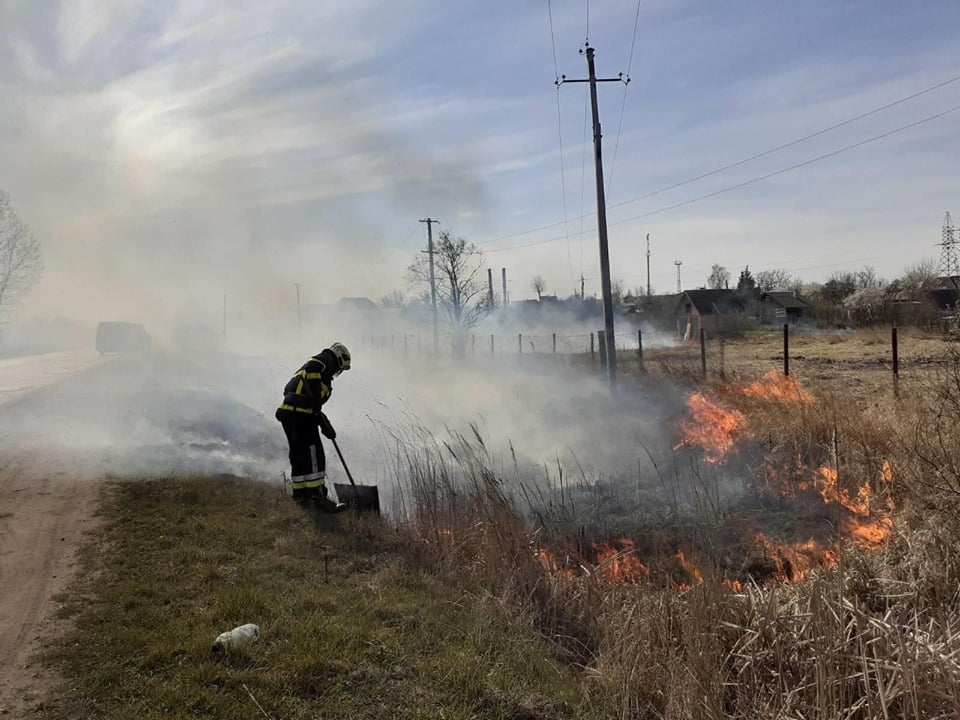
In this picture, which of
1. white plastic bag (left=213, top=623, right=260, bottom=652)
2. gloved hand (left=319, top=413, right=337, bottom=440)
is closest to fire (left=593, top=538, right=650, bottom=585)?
white plastic bag (left=213, top=623, right=260, bottom=652)

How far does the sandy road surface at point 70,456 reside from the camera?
14.3 ft

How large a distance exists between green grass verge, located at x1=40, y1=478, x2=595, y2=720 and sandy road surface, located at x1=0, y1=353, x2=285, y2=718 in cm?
24

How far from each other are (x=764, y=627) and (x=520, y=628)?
1689 mm

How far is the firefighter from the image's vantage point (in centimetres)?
746

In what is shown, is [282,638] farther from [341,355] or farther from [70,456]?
[70,456]

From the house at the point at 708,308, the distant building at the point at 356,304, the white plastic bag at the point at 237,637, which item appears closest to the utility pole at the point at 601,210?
the white plastic bag at the point at 237,637

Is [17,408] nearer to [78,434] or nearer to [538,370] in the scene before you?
[78,434]

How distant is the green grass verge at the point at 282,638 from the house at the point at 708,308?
44.6m

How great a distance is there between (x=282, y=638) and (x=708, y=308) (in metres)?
56.3

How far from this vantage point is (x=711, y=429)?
35.8 ft

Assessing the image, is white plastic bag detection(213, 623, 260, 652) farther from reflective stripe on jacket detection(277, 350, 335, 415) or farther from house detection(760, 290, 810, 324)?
house detection(760, 290, 810, 324)

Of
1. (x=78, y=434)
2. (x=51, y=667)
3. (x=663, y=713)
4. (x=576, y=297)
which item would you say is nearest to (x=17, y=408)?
(x=78, y=434)

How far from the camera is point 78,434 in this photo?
1101 cm

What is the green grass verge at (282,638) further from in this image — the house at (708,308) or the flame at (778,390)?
the house at (708,308)
